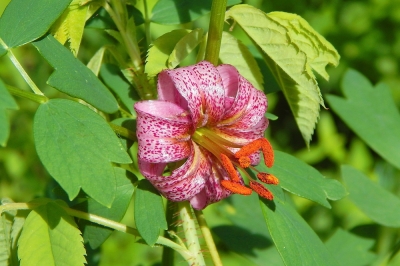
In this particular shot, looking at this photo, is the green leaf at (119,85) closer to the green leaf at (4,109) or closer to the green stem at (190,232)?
the green stem at (190,232)

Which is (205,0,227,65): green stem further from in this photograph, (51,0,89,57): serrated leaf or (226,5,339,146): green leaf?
(51,0,89,57): serrated leaf

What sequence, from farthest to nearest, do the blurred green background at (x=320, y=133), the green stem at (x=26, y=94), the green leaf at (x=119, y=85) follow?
the blurred green background at (x=320, y=133) < the green leaf at (x=119, y=85) < the green stem at (x=26, y=94)

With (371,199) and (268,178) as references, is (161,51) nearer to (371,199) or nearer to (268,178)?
(268,178)

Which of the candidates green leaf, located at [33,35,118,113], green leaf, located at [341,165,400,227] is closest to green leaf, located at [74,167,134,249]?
green leaf, located at [33,35,118,113]

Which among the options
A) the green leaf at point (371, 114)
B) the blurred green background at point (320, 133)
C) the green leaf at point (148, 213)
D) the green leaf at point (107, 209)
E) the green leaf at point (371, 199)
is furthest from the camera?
the blurred green background at point (320, 133)

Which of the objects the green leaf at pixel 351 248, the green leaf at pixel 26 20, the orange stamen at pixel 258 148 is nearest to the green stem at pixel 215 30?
the orange stamen at pixel 258 148

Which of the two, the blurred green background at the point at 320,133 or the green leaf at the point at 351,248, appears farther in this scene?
the blurred green background at the point at 320,133

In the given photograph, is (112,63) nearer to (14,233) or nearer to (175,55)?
(175,55)
